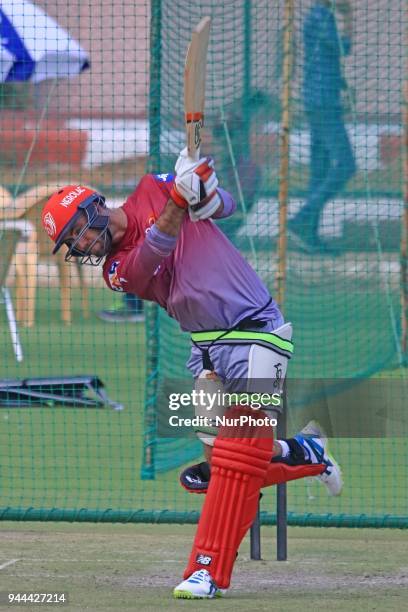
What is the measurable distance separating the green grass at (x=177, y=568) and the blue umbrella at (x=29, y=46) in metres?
3.50

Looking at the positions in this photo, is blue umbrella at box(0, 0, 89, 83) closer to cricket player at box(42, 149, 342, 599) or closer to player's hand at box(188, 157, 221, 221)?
cricket player at box(42, 149, 342, 599)

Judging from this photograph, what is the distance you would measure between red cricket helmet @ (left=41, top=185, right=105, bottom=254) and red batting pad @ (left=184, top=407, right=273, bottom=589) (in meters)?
0.97

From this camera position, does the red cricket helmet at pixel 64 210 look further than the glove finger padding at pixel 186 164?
Yes

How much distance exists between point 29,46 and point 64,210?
4740 mm

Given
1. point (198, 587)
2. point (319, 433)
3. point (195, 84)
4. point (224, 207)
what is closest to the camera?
point (195, 84)

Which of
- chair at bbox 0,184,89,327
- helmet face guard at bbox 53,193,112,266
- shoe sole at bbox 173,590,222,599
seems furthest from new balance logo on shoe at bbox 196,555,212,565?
chair at bbox 0,184,89,327

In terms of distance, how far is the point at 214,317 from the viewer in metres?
5.08

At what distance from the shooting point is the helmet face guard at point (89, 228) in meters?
5.07

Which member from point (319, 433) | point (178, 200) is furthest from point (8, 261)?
point (178, 200)

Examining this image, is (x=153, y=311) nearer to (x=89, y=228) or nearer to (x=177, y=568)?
(x=177, y=568)

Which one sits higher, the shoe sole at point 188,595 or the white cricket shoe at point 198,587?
the white cricket shoe at point 198,587

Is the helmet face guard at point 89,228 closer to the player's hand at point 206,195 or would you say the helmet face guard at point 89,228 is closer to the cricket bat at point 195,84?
the player's hand at point 206,195

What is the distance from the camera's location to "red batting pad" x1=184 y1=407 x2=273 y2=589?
5.04 meters

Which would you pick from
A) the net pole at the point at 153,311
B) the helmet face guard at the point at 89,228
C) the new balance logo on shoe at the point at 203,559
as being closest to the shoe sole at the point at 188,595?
the new balance logo on shoe at the point at 203,559
